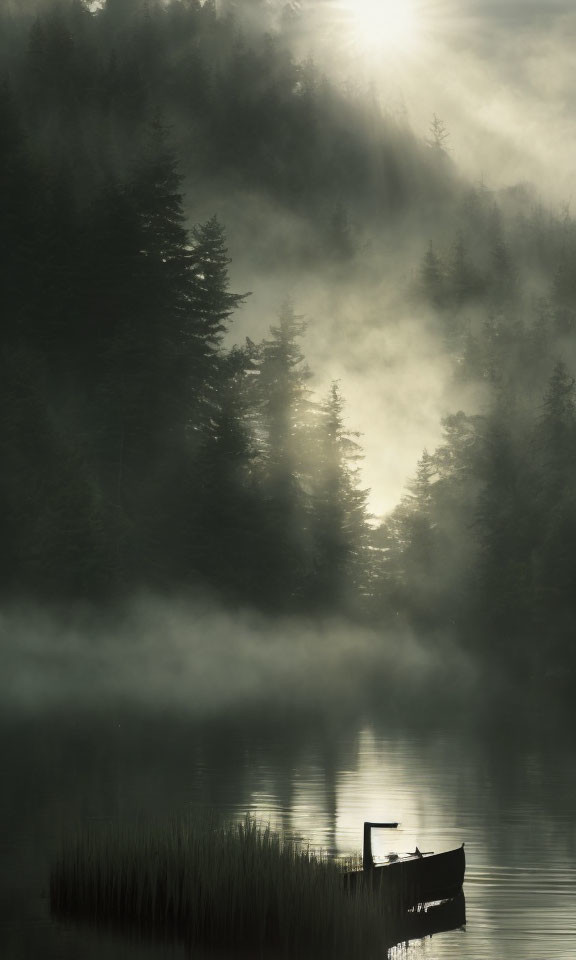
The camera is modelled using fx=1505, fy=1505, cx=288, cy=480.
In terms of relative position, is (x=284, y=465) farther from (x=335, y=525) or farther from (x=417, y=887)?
(x=417, y=887)

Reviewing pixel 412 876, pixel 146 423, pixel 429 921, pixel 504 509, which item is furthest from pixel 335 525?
pixel 429 921

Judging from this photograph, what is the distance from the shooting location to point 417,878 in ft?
72.2

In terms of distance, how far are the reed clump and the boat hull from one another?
0.49m

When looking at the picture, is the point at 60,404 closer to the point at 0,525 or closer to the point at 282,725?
the point at 0,525

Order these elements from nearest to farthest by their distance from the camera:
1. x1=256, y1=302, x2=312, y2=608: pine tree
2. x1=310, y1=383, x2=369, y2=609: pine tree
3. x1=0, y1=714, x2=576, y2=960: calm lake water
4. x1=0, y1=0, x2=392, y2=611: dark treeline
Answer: x1=0, y1=714, x2=576, y2=960: calm lake water → x1=0, y1=0, x2=392, y2=611: dark treeline → x1=256, y1=302, x2=312, y2=608: pine tree → x1=310, y1=383, x2=369, y2=609: pine tree

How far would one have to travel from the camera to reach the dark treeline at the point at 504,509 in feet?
288

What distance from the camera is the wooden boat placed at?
20.9 meters

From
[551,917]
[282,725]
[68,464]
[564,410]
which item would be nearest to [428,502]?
[564,410]

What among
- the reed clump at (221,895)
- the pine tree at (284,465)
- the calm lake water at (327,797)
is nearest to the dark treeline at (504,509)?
the pine tree at (284,465)

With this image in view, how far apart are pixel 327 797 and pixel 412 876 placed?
1729 cm

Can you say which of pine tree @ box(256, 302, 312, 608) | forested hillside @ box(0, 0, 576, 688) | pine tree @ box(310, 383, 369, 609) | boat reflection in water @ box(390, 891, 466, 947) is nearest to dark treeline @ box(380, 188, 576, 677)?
forested hillside @ box(0, 0, 576, 688)

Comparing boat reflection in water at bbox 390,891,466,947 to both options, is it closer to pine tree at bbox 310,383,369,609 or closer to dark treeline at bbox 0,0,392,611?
dark treeline at bbox 0,0,392,611

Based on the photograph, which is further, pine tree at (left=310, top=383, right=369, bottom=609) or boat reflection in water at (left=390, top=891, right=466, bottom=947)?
pine tree at (left=310, top=383, right=369, bottom=609)

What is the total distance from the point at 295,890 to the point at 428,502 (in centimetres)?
9934
